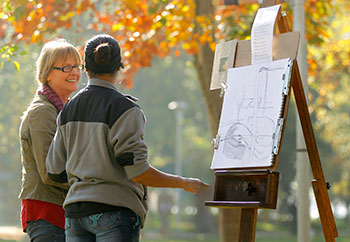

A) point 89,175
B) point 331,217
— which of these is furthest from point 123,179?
point 331,217

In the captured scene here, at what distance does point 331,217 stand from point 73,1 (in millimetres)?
4578

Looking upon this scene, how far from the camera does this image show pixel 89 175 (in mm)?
3012

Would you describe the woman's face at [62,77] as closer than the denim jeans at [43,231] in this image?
No

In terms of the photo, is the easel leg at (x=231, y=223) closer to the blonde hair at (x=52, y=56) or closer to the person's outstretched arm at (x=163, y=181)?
the blonde hair at (x=52, y=56)

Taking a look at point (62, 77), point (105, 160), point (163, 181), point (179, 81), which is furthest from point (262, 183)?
point (179, 81)

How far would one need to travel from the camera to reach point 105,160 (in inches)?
118

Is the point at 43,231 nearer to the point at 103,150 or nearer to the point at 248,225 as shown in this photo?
the point at 103,150

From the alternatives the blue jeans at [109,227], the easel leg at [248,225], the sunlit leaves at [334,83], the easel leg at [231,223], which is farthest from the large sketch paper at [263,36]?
the sunlit leaves at [334,83]

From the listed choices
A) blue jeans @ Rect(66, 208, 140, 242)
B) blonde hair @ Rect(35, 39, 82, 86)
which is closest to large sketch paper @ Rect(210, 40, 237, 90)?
blonde hair @ Rect(35, 39, 82, 86)

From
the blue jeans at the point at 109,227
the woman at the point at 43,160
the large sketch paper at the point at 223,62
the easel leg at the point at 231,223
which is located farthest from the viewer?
the easel leg at the point at 231,223

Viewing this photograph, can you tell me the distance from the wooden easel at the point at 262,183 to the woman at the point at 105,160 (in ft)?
2.28

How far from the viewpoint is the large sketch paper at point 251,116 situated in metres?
3.89

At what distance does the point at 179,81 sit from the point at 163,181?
1341 inches

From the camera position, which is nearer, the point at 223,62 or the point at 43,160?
the point at 43,160
